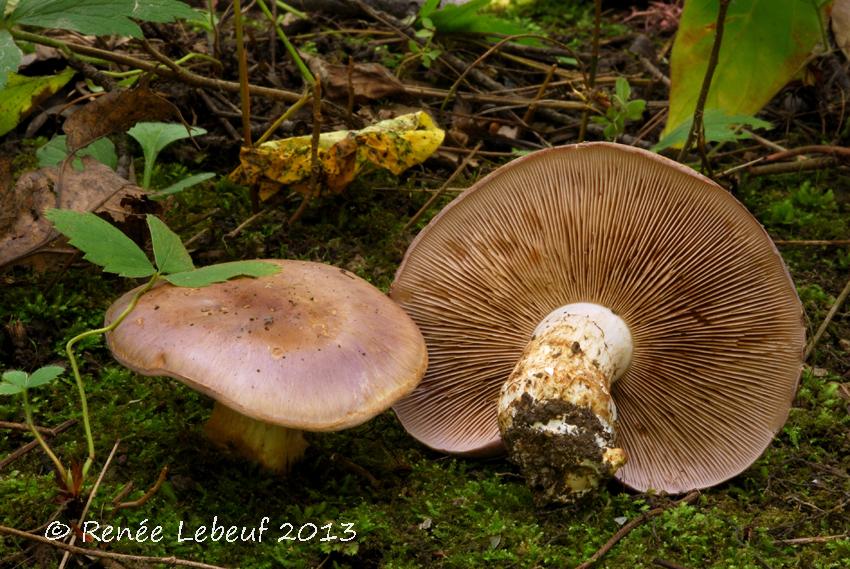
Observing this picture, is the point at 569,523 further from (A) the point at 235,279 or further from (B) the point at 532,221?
(A) the point at 235,279

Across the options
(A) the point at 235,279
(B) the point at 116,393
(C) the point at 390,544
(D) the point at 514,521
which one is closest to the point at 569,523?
(D) the point at 514,521

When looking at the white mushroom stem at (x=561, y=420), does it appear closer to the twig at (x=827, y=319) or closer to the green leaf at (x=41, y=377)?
the twig at (x=827, y=319)

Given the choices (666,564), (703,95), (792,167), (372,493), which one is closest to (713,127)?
(703,95)

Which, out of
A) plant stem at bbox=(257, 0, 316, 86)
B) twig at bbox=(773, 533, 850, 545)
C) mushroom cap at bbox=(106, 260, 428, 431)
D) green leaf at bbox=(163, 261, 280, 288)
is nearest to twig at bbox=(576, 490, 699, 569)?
twig at bbox=(773, 533, 850, 545)

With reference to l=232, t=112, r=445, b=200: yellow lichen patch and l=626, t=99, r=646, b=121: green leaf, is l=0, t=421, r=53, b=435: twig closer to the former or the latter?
l=232, t=112, r=445, b=200: yellow lichen patch

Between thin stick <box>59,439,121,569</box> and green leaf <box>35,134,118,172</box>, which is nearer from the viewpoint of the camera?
thin stick <box>59,439,121,569</box>

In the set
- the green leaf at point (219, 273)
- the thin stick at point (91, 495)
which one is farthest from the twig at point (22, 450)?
the green leaf at point (219, 273)

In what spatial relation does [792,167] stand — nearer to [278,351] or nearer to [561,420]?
[561,420]
